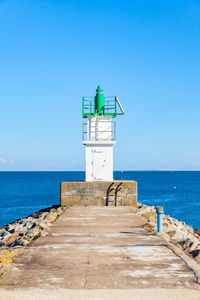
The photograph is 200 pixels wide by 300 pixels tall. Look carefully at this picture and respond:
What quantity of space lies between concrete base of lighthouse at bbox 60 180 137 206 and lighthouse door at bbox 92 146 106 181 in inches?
59.7

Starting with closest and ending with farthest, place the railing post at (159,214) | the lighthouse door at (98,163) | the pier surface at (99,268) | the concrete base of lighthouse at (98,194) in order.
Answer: the pier surface at (99,268), the railing post at (159,214), the concrete base of lighthouse at (98,194), the lighthouse door at (98,163)

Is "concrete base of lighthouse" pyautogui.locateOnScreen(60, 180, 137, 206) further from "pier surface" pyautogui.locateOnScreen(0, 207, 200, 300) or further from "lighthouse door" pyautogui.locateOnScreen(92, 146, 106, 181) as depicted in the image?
"pier surface" pyautogui.locateOnScreen(0, 207, 200, 300)

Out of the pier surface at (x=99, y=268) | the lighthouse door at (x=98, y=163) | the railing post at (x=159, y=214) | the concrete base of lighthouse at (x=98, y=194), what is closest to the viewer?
the pier surface at (x=99, y=268)

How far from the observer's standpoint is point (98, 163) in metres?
15.3

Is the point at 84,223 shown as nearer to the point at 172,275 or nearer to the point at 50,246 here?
the point at 50,246

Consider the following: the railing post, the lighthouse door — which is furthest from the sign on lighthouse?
the railing post

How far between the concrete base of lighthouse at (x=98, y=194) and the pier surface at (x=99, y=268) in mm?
5688

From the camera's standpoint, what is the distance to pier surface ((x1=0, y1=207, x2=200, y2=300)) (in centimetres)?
413

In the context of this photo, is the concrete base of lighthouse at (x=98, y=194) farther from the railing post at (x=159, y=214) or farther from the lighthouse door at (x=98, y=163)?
the railing post at (x=159, y=214)

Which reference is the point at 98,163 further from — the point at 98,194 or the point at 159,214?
the point at 159,214

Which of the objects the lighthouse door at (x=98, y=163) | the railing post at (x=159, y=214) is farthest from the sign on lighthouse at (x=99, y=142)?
the railing post at (x=159, y=214)

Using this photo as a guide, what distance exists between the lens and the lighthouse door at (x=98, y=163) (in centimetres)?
1527

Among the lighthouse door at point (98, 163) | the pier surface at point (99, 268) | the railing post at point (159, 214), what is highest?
the lighthouse door at point (98, 163)

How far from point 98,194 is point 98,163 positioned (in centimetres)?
190
